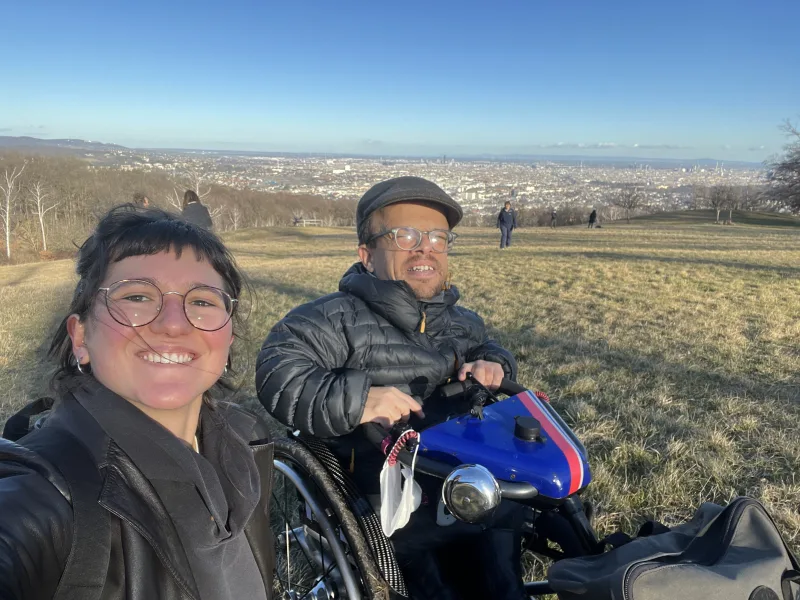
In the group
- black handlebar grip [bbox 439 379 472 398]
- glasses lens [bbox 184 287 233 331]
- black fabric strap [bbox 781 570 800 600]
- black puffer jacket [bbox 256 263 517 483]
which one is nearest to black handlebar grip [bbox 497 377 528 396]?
black handlebar grip [bbox 439 379 472 398]

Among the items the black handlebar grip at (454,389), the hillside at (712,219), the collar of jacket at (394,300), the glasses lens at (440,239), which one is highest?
the glasses lens at (440,239)

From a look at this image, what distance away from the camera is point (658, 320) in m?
A: 7.30

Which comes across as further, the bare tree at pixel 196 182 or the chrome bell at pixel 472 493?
the bare tree at pixel 196 182

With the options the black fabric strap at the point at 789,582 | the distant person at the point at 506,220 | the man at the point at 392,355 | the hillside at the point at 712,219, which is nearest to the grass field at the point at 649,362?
the man at the point at 392,355

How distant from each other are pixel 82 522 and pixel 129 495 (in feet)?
0.38

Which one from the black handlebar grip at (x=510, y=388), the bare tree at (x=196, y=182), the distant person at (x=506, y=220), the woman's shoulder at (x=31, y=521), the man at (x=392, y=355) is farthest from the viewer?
the bare tree at (x=196, y=182)

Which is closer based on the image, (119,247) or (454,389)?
(119,247)

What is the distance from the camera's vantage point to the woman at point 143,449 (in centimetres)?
101

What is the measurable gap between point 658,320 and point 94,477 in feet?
25.3

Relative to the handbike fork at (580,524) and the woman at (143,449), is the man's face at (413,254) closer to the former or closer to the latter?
the woman at (143,449)

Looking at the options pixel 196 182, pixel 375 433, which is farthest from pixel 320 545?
pixel 196 182

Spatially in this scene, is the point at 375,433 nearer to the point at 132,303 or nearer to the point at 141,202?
the point at 132,303

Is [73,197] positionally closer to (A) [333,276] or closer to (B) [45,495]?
(A) [333,276]

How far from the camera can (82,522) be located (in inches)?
40.1
